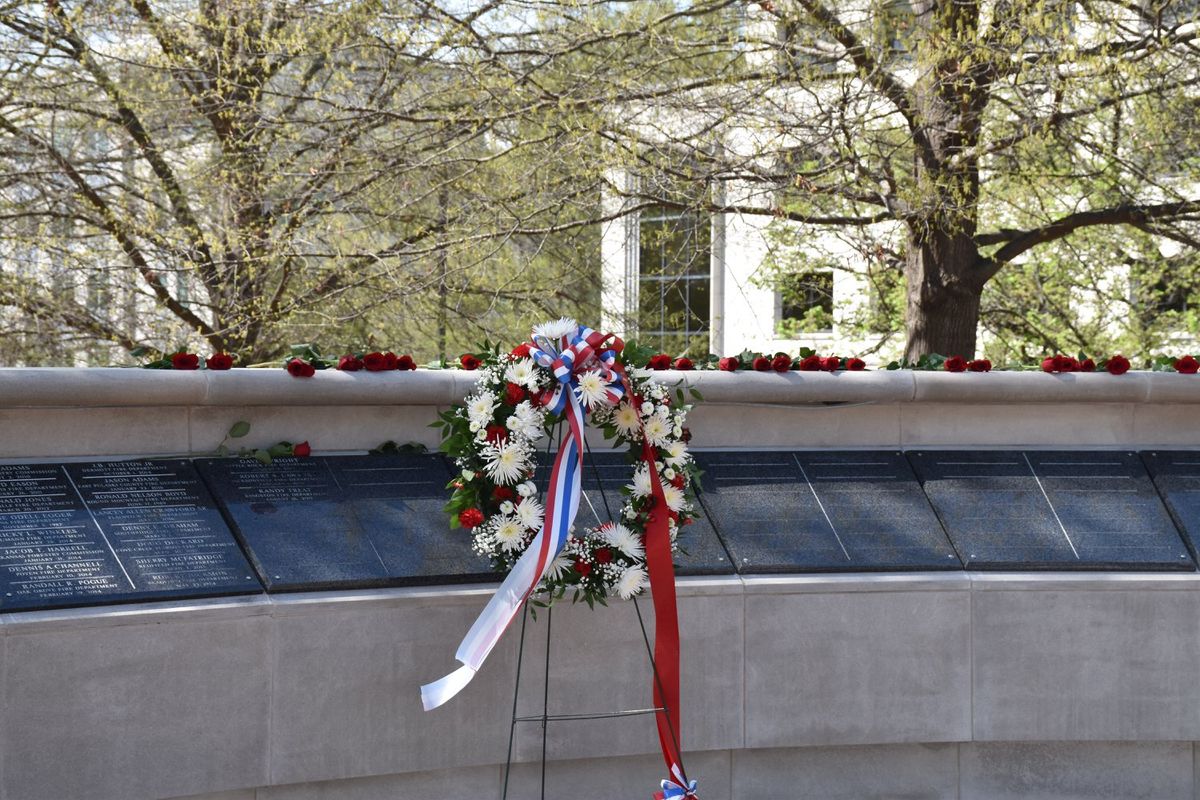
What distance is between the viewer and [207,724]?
16.6 ft

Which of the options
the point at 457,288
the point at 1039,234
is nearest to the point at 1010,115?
the point at 1039,234

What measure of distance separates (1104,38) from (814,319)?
1014cm

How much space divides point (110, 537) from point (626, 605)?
2.09 metres

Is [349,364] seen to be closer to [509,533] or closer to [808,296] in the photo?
[509,533]

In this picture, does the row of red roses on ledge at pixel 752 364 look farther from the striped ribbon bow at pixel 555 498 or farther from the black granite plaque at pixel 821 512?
the striped ribbon bow at pixel 555 498

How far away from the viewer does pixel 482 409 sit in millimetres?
5215

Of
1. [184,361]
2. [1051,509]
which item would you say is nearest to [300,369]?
[184,361]

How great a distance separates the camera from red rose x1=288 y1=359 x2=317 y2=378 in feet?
18.9

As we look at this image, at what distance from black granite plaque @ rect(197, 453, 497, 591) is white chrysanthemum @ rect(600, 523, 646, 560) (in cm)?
64

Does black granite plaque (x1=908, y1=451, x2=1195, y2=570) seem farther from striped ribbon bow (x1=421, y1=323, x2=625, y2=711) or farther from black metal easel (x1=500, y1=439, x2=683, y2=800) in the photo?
striped ribbon bow (x1=421, y1=323, x2=625, y2=711)

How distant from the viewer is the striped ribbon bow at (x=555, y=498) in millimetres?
5004

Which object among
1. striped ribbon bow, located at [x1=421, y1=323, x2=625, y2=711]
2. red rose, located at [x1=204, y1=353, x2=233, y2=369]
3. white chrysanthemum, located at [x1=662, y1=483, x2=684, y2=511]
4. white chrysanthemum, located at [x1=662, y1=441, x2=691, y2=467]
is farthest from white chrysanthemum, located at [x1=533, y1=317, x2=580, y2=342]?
red rose, located at [x1=204, y1=353, x2=233, y2=369]

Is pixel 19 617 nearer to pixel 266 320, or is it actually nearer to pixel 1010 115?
pixel 266 320

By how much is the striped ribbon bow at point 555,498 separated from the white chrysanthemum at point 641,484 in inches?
10.2
